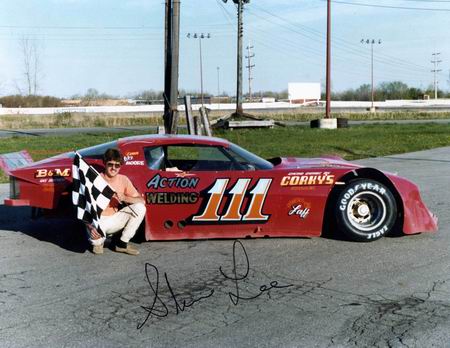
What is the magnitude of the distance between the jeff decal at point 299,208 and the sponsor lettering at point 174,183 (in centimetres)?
105

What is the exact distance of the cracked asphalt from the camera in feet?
12.0

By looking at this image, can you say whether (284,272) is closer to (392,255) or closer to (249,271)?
(249,271)

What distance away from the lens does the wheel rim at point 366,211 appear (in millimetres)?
6008

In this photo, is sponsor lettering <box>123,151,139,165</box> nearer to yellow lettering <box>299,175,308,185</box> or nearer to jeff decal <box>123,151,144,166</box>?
jeff decal <box>123,151,144,166</box>

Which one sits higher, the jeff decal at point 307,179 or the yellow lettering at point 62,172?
the yellow lettering at point 62,172

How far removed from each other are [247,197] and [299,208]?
22.9 inches

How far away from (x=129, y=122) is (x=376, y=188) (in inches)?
1426

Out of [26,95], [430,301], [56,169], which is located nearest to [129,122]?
[56,169]

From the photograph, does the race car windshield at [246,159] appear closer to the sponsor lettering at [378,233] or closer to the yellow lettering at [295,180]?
the yellow lettering at [295,180]

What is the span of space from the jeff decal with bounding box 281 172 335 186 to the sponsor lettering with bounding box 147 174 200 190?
978 millimetres

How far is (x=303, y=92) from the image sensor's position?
97.4 m
